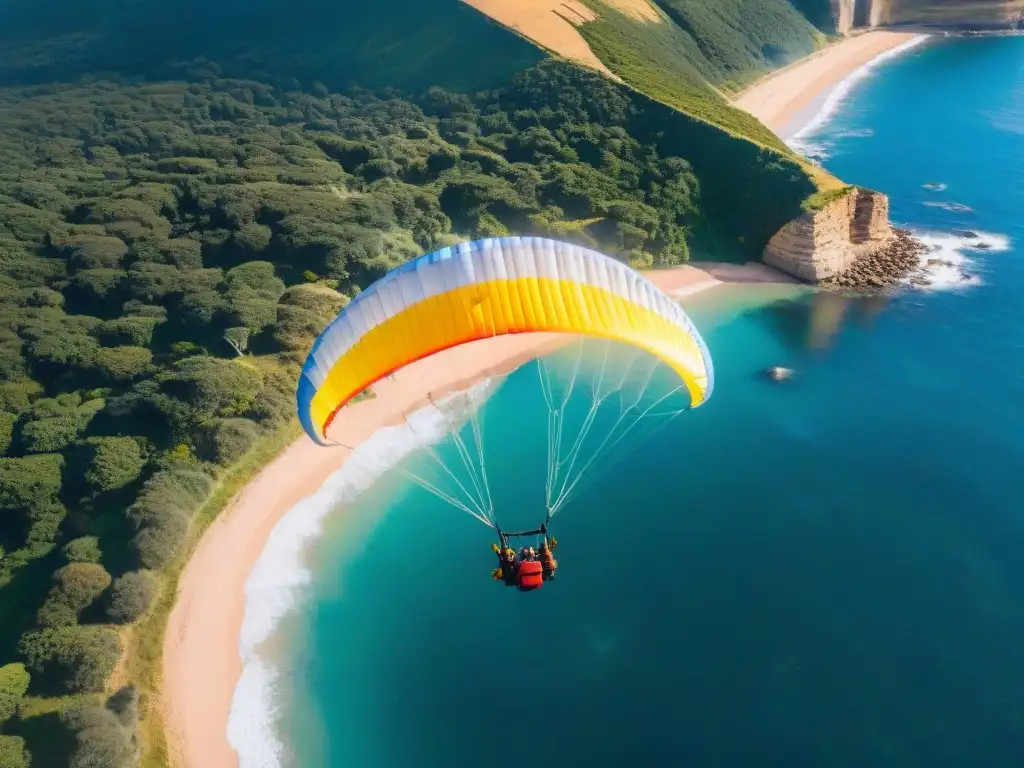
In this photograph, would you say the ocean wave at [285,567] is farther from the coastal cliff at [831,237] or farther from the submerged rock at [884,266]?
the submerged rock at [884,266]

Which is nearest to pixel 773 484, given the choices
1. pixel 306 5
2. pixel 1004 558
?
pixel 1004 558

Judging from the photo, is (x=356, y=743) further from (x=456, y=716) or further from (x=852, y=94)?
(x=852, y=94)

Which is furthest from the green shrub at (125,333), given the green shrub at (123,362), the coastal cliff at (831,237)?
the coastal cliff at (831,237)

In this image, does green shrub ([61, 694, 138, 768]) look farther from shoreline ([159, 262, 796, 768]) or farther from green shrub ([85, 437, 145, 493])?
green shrub ([85, 437, 145, 493])

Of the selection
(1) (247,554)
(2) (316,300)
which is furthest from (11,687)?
(2) (316,300)

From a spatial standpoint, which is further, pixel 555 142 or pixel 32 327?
pixel 555 142

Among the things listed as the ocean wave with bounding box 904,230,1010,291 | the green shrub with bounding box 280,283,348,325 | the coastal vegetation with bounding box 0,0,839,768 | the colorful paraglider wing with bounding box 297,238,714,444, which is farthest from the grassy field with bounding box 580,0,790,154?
the colorful paraglider wing with bounding box 297,238,714,444
